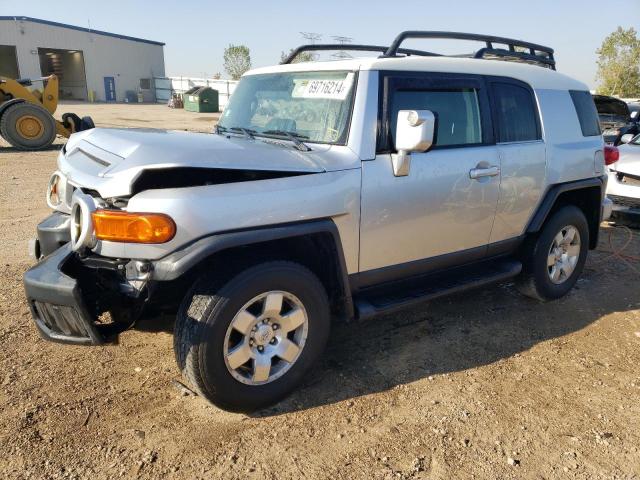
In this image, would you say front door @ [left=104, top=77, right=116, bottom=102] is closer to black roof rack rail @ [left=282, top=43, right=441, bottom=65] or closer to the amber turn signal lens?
black roof rack rail @ [left=282, top=43, right=441, bottom=65]

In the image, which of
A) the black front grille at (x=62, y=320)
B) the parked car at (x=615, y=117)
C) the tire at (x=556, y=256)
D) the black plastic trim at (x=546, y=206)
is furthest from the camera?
the parked car at (x=615, y=117)

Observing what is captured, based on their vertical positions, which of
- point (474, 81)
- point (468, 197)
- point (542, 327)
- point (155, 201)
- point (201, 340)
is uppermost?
point (474, 81)

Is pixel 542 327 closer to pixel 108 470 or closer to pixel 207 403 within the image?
pixel 207 403

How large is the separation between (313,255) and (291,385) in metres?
0.78

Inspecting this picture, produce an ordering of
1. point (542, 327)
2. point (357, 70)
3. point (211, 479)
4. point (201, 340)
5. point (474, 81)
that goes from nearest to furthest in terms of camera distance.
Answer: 1. point (211, 479)
2. point (201, 340)
3. point (357, 70)
4. point (474, 81)
5. point (542, 327)

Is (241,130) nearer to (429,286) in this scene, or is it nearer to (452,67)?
(452,67)

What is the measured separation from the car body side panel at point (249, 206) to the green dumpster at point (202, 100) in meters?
31.2

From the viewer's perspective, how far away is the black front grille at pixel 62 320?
8.08 ft

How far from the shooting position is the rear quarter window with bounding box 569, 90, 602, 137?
4465 millimetres

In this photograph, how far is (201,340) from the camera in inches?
99.7

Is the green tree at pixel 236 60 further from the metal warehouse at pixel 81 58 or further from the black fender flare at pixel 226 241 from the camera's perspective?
the black fender flare at pixel 226 241

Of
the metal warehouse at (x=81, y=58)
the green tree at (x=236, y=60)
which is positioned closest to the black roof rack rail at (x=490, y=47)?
the metal warehouse at (x=81, y=58)

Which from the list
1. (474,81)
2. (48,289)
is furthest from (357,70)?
(48,289)

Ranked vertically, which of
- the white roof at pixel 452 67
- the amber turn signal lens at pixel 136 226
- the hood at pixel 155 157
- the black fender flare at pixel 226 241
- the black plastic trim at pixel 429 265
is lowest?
the black plastic trim at pixel 429 265
